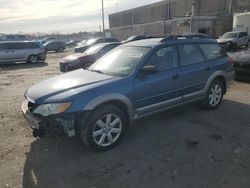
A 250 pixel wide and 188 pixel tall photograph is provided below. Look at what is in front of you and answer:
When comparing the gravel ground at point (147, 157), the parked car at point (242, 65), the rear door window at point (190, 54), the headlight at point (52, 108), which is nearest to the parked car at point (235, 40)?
the parked car at point (242, 65)

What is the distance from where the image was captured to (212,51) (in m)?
6.38

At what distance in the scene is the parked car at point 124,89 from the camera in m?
4.14

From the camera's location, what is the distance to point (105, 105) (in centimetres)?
439

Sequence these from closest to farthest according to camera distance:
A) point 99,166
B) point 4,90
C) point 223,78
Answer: point 99,166 < point 223,78 < point 4,90

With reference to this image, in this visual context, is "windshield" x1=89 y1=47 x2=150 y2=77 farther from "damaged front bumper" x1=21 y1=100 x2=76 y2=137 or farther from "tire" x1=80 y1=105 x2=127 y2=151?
"damaged front bumper" x1=21 y1=100 x2=76 y2=137

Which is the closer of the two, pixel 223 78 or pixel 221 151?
pixel 221 151

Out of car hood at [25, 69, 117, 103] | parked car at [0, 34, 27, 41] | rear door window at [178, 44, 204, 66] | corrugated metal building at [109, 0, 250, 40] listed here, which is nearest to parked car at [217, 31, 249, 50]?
corrugated metal building at [109, 0, 250, 40]

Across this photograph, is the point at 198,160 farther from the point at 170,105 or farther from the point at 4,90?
the point at 4,90

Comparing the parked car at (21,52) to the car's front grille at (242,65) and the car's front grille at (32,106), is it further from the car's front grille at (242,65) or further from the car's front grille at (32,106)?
the car's front grille at (32,106)

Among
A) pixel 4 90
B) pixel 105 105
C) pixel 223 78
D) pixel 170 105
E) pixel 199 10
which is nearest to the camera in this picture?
pixel 105 105

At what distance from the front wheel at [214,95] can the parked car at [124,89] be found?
2 cm

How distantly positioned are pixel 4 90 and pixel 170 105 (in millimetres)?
7113

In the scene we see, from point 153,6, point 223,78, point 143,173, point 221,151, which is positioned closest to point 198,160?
point 221,151

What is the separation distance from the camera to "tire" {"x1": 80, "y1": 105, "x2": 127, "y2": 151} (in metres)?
4.23
